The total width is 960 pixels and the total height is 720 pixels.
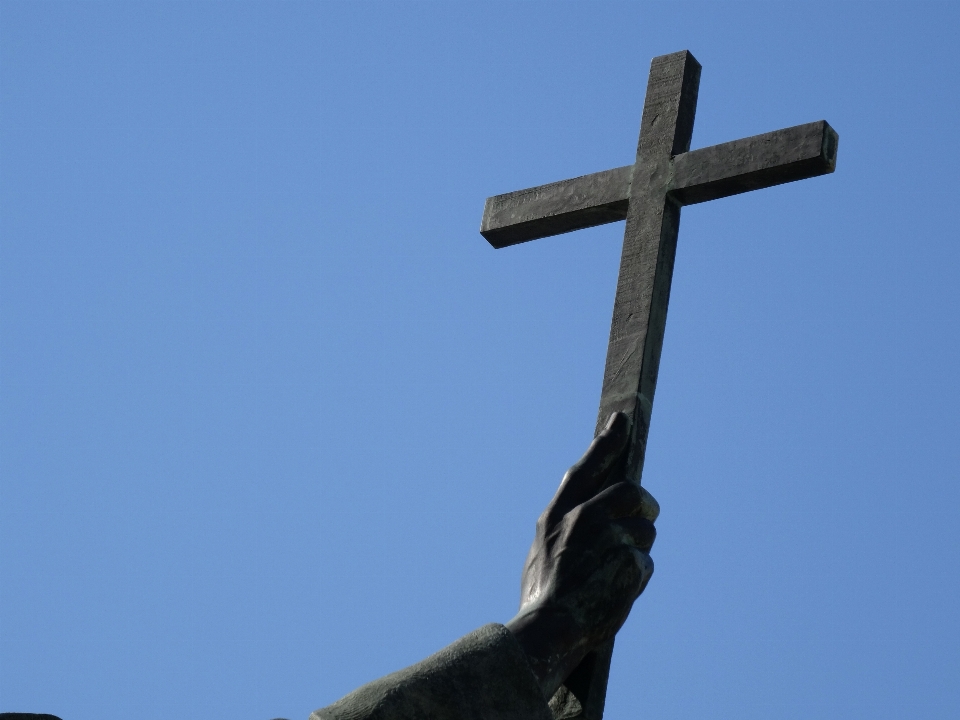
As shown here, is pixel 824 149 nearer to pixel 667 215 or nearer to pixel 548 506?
pixel 667 215

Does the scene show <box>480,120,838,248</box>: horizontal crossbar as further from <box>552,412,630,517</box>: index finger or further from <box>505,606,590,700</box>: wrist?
<box>505,606,590,700</box>: wrist

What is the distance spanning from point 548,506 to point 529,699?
2.54ft

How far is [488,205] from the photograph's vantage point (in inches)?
254

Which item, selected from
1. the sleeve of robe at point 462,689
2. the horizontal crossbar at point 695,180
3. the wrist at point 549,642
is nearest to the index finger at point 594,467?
the wrist at point 549,642

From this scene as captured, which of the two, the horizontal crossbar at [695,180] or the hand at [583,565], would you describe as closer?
the hand at [583,565]

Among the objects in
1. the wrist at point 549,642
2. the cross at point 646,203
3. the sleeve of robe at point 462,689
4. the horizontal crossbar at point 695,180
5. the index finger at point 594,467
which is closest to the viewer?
the sleeve of robe at point 462,689

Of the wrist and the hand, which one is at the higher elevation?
the hand

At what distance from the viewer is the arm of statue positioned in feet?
13.8

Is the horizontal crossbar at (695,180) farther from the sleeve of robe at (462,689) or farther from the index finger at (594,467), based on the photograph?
the sleeve of robe at (462,689)

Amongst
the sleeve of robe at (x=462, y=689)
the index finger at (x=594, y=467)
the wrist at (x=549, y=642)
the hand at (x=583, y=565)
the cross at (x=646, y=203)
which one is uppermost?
the cross at (x=646, y=203)

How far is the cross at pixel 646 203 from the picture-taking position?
17.6 feet

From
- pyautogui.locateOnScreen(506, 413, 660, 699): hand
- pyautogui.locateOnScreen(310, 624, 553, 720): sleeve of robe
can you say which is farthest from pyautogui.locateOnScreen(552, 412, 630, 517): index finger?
pyautogui.locateOnScreen(310, 624, 553, 720): sleeve of robe

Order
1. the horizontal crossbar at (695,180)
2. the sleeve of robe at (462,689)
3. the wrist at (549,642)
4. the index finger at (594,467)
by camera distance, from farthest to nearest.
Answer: the horizontal crossbar at (695,180)
the index finger at (594,467)
the wrist at (549,642)
the sleeve of robe at (462,689)

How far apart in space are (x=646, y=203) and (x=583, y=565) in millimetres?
1606
